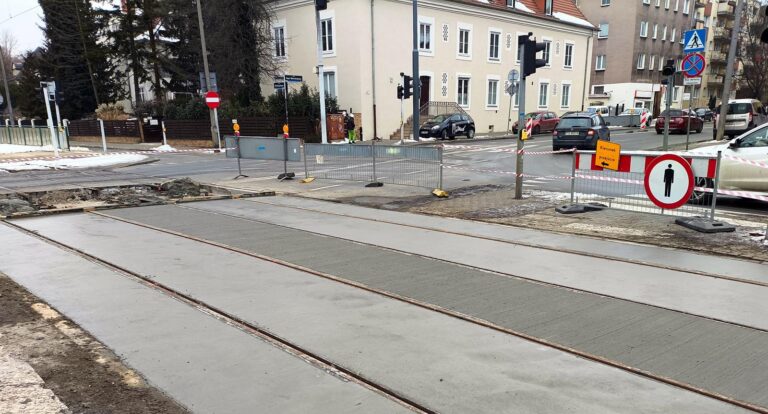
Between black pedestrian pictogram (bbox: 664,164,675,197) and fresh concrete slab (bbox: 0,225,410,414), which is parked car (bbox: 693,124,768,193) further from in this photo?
fresh concrete slab (bbox: 0,225,410,414)

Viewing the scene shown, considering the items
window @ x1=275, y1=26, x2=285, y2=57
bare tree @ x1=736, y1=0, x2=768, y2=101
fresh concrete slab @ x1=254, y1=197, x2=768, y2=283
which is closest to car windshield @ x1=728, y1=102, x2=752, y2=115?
fresh concrete slab @ x1=254, y1=197, x2=768, y2=283

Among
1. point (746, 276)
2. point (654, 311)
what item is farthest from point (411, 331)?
point (746, 276)

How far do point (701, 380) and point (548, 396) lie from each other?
110 cm

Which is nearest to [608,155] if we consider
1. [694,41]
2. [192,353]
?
[192,353]

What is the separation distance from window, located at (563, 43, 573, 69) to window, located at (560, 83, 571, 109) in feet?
5.76

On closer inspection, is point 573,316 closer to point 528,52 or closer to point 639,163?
point 639,163

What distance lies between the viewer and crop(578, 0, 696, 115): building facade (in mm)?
58062

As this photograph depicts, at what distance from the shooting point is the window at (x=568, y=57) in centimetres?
4762

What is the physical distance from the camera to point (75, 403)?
3.13 meters

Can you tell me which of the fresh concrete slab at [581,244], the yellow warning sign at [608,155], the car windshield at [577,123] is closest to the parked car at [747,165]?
the yellow warning sign at [608,155]

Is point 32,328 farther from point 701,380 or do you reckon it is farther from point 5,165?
point 5,165

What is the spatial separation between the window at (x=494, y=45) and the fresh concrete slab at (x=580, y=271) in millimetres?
35037

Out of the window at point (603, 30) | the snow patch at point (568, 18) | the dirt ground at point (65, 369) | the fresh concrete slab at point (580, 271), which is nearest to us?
the dirt ground at point (65, 369)

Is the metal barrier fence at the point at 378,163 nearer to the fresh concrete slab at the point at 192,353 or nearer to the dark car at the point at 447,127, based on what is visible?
the fresh concrete slab at the point at 192,353
